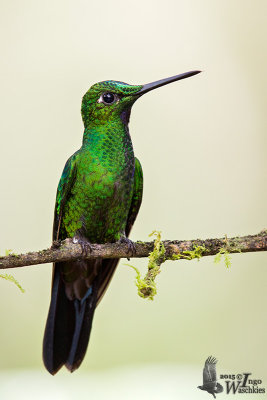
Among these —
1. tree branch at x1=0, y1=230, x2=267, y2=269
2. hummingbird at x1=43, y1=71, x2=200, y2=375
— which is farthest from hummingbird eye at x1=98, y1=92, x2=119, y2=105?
tree branch at x1=0, y1=230, x2=267, y2=269

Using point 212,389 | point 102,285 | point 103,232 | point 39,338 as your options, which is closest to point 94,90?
point 103,232

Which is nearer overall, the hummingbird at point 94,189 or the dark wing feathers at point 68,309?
the hummingbird at point 94,189

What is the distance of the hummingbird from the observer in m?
4.65

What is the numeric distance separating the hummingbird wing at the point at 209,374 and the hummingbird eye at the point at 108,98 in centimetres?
270

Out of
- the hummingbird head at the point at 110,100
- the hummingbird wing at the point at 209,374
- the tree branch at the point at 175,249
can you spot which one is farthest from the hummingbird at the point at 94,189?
the hummingbird wing at the point at 209,374

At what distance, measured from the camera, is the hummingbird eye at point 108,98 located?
4734mm

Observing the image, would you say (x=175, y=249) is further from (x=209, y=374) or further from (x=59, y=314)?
(x=209, y=374)

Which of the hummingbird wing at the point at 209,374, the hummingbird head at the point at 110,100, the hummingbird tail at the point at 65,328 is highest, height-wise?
the hummingbird head at the point at 110,100

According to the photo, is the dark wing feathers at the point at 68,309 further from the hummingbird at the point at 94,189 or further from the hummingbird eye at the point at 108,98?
the hummingbird eye at the point at 108,98

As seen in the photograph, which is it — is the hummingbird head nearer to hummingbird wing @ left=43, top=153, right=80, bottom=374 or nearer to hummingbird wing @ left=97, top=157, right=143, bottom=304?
hummingbird wing @ left=43, top=153, right=80, bottom=374

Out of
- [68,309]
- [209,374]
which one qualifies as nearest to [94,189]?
[68,309]

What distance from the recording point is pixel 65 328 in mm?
5066

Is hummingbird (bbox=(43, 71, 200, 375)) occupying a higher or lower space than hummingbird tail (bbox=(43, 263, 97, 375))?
higher

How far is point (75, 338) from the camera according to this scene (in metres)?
5.05
